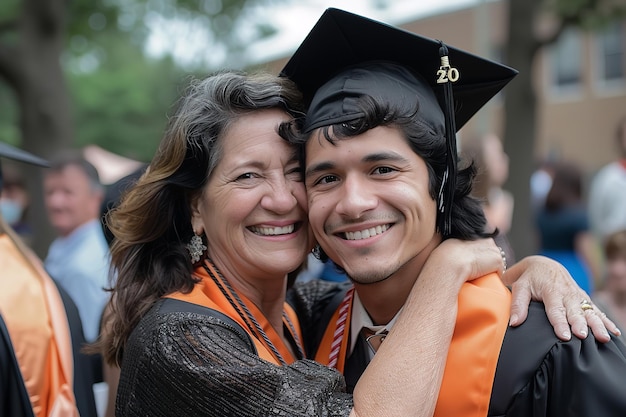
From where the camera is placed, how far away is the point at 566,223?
20.9ft

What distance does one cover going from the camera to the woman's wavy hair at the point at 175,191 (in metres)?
2.57

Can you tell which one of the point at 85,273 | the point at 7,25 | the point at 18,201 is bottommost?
the point at 18,201

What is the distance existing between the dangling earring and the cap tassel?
84 cm

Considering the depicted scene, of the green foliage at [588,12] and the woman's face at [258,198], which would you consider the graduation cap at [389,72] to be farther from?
the green foliage at [588,12]

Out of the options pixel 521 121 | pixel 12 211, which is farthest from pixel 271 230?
pixel 521 121

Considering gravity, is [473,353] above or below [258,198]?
below

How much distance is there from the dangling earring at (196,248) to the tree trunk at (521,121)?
5.92m

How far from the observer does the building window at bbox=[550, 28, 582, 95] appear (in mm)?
22000

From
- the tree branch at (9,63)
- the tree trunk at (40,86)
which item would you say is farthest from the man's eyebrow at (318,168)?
the tree branch at (9,63)

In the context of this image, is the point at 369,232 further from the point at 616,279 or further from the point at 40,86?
the point at 40,86

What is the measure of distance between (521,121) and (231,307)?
737cm

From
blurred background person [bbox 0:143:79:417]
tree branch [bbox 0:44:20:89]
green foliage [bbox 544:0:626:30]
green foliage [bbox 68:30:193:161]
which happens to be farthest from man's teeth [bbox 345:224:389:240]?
green foliage [bbox 68:30:193:161]

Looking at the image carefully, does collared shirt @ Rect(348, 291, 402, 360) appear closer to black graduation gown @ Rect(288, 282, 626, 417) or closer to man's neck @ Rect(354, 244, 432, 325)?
man's neck @ Rect(354, 244, 432, 325)

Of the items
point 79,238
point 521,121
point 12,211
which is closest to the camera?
point 79,238
